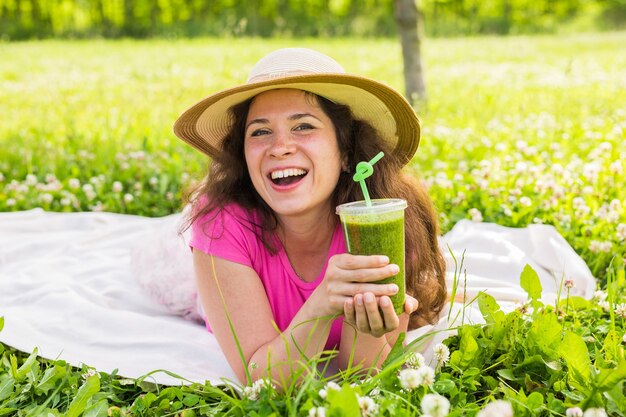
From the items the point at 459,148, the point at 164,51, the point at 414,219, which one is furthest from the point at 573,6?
the point at 414,219

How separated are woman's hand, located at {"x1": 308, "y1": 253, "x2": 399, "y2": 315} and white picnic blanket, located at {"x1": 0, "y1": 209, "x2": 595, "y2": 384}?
92 cm

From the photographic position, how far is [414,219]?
2.84 m

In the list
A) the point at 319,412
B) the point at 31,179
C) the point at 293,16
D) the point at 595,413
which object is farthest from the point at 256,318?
the point at 293,16

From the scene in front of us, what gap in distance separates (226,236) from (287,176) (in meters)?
0.38

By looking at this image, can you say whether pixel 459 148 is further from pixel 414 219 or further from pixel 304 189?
pixel 304 189

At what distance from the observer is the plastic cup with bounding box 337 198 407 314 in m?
1.97

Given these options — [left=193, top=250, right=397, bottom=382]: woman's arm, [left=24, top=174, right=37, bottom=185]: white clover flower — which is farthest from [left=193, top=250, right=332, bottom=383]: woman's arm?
[left=24, top=174, right=37, bottom=185]: white clover flower

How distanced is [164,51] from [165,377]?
16.6m

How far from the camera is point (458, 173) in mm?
5332

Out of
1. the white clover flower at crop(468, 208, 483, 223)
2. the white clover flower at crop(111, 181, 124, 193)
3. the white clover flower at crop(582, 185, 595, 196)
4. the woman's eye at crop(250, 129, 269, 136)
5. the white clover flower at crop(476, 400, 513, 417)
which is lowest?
the white clover flower at crop(468, 208, 483, 223)

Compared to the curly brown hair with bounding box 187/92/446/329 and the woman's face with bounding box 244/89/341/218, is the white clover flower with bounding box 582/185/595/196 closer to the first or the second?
the curly brown hair with bounding box 187/92/446/329

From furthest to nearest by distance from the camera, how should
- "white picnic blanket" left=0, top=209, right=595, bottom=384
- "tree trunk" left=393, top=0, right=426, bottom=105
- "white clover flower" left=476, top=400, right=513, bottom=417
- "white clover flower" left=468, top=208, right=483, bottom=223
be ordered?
"tree trunk" left=393, top=0, right=426, bottom=105
"white clover flower" left=468, top=208, right=483, bottom=223
"white picnic blanket" left=0, top=209, right=595, bottom=384
"white clover flower" left=476, top=400, right=513, bottom=417

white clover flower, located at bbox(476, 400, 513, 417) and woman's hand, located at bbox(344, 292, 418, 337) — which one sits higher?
woman's hand, located at bbox(344, 292, 418, 337)

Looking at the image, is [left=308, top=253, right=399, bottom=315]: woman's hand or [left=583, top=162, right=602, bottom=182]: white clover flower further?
[left=583, top=162, right=602, bottom=182]: white clover flower
